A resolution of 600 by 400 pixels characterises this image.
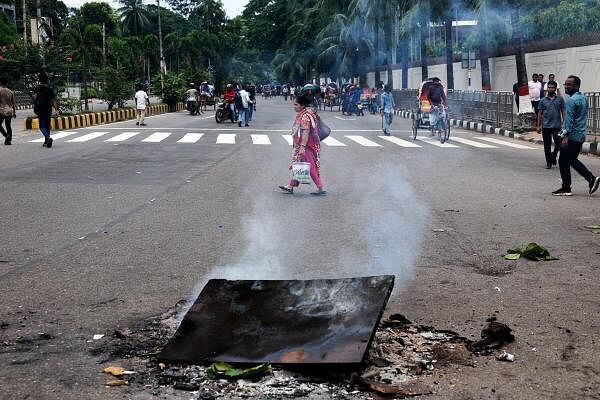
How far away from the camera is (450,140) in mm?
22000

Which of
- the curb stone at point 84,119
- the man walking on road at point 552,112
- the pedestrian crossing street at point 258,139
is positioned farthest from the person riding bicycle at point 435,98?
the curb stone at point 84,119

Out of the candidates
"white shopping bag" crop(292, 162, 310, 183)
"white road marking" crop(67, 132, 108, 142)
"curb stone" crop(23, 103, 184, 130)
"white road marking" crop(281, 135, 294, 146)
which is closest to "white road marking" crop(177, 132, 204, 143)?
"white road marking" crop(281, 135, 294, 146)

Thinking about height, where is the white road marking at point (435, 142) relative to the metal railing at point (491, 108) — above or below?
below

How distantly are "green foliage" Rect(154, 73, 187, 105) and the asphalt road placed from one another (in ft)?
96.6

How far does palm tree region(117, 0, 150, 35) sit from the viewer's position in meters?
87.8

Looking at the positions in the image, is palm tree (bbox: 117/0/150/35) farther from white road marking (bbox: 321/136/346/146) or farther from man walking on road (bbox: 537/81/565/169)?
man walking on road (bbox: 537/81/565/169)

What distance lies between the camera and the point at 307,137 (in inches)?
432

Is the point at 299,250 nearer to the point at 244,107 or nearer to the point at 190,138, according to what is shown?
the point at 190,138

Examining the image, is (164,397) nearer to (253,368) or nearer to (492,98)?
(253,368)

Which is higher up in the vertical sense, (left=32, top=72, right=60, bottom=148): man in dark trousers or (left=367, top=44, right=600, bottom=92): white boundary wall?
(left=367, top=44, right=600, bottom=92): white boundary wall

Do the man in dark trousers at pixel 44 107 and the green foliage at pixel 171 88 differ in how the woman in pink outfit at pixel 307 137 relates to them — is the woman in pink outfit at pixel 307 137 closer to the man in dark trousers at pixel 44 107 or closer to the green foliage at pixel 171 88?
the man in dark trousers at pixel 44 107

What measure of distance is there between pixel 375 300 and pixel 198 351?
1.09 m

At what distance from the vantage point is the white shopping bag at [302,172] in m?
11.0

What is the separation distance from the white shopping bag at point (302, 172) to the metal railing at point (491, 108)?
1138 centimetres
